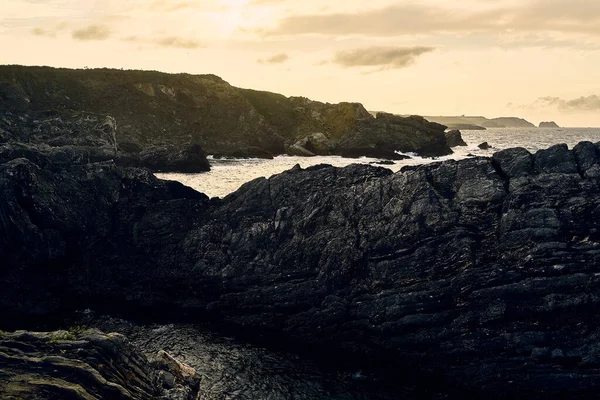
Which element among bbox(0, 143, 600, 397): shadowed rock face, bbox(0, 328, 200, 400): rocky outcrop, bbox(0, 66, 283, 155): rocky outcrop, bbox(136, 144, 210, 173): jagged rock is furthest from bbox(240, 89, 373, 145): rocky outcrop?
bbox(0, 328, 200, 400): rocky outcrop

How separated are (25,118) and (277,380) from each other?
89.5m

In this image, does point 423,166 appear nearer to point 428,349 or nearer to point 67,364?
point 428,349

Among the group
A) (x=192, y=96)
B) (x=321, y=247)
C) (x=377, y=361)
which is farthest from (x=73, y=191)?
(x=192, y=96)

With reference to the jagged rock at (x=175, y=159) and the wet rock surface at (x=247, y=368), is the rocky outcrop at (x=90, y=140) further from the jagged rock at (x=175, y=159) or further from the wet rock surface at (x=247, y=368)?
the wet rock surface at (x=247, y=368)

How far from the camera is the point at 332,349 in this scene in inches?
1769

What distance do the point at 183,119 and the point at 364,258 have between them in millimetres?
104510

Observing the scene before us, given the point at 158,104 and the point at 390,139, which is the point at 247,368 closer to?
the point at 390,139

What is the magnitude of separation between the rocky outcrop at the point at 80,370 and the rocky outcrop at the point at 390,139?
309 feet

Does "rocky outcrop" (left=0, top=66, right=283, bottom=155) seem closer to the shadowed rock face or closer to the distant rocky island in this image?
the distant rocky island

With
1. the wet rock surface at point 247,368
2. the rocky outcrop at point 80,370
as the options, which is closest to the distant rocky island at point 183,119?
the wet rock surface at point 247,368

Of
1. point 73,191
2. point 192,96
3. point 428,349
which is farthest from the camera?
point 192,96

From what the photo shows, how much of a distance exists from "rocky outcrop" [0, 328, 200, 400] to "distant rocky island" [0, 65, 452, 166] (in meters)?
69.9

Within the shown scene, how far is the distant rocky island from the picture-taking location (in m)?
105

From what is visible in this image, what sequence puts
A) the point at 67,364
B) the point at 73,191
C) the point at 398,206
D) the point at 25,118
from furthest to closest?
the point at 25,118 < the point at 73,191 < the point at 398,206 < the point at 67,364
